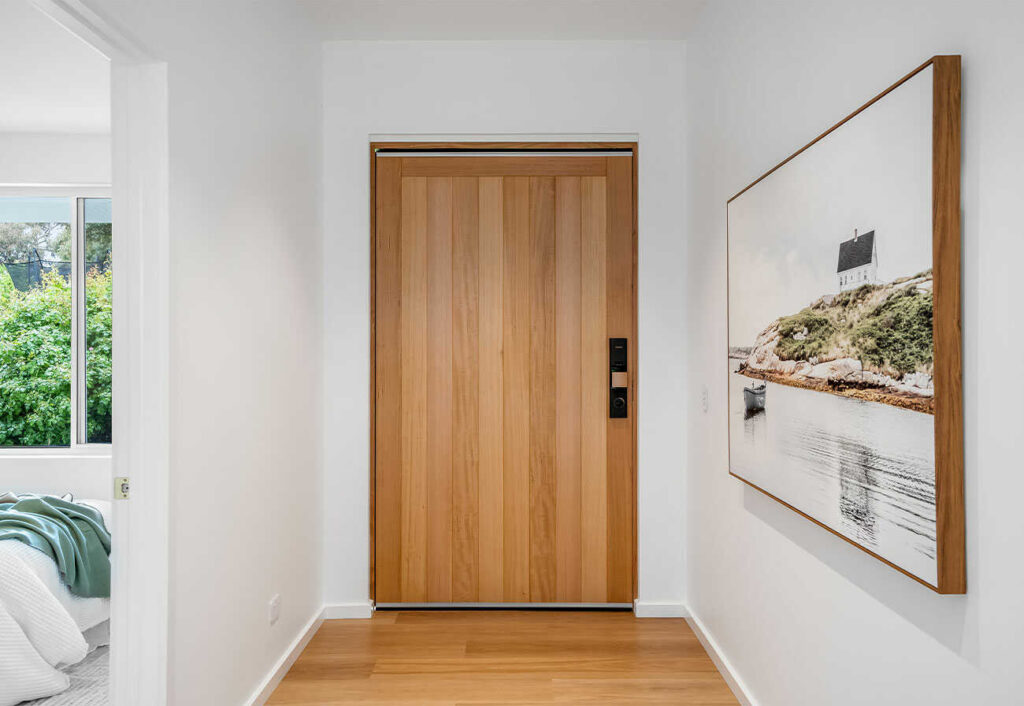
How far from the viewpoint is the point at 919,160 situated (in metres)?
1.15

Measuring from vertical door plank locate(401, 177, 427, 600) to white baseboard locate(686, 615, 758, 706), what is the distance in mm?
1213

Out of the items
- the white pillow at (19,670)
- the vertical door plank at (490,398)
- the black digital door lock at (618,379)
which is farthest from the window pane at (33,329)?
the black digital door lock at (618,379)

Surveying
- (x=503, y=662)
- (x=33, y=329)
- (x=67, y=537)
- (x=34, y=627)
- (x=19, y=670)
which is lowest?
(x=503, y=662)

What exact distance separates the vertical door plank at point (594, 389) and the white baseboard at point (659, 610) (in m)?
0.16

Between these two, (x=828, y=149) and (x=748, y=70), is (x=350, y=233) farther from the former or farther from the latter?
(x=828, y=149)

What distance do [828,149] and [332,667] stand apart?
7.90ft

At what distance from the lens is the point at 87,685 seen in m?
2.24

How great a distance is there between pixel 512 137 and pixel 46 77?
2.28 meters

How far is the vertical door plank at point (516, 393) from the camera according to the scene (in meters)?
2.89

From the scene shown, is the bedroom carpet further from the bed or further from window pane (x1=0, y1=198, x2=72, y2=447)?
window pane (x1=0, y1=198, x2=72, y2=447)

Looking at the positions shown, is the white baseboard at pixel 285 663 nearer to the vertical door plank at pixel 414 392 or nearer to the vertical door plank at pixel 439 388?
the vertical door plank at pixel 414 392

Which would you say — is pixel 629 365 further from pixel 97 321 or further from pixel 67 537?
pixel 97 321

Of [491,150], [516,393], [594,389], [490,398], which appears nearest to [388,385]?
[490,398]

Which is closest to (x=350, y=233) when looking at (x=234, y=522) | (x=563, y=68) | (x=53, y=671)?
(x=563, y=68)
